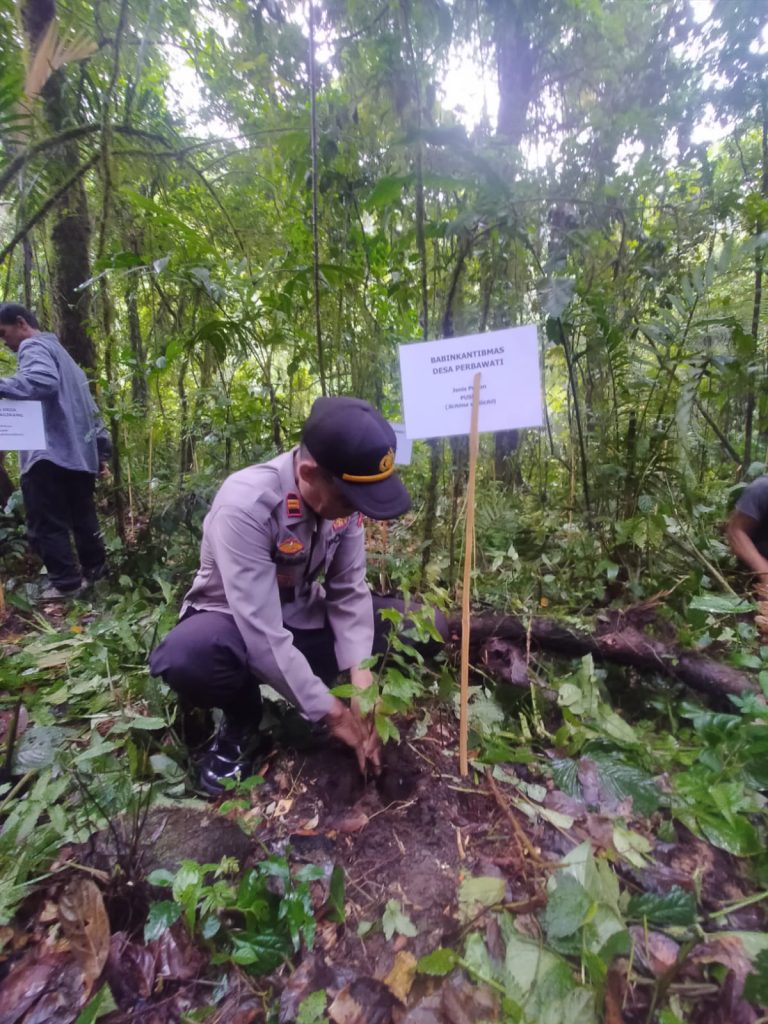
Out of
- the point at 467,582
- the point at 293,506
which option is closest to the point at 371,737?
the point at 467,582

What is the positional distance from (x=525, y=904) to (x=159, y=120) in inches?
196

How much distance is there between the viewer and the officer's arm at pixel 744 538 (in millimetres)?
2430

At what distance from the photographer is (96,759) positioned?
5.52ft

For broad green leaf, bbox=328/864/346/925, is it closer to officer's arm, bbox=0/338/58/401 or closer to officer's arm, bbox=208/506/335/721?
officer's arm, bbox=208/506/335/721

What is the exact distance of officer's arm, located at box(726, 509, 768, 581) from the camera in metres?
2.43

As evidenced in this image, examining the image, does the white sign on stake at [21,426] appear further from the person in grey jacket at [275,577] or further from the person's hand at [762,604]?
the person's hand at [762,604]

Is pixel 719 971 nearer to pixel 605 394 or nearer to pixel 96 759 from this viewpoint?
pixel 96 759

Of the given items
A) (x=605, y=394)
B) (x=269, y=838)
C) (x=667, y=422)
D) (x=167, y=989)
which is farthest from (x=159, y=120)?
(x=167, y=989)

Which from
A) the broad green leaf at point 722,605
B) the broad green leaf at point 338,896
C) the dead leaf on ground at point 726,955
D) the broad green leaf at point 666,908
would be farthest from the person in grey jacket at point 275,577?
the broad green leaf at point 722,605

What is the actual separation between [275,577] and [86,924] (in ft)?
3.23

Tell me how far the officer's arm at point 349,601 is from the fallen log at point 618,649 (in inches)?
20.1

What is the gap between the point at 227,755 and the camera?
1.81 m

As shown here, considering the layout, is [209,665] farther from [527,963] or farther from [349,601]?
[527,963]

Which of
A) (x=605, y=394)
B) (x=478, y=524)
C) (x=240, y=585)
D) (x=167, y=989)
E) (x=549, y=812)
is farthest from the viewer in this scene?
(x=478, y=524)
